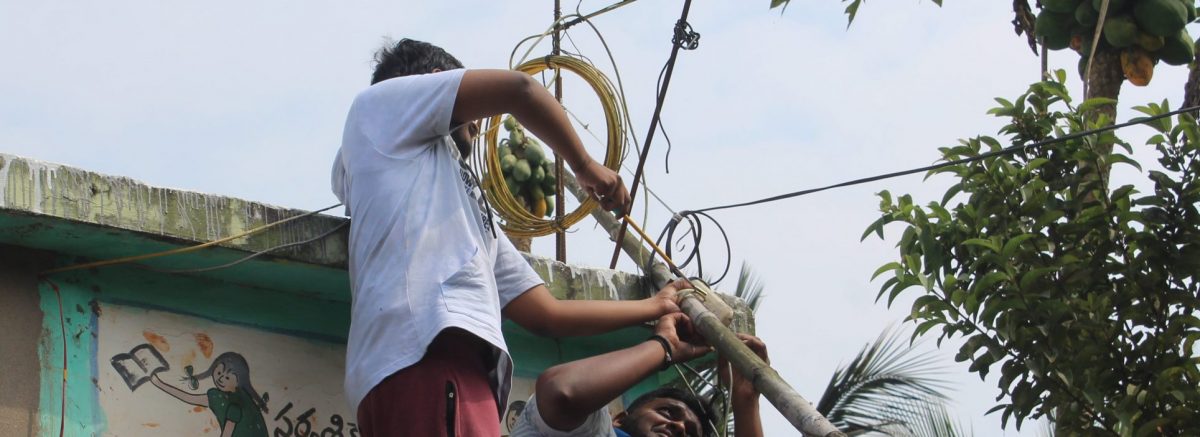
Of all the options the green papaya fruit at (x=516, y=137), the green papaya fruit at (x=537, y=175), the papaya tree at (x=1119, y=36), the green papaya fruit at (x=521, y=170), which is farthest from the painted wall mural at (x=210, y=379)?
the papaya tree at (x=1119, y=36)

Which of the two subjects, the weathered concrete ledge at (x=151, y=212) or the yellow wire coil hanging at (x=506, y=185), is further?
the yellow wire coil hanging at (x=506, y=185)

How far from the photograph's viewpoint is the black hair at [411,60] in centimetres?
427

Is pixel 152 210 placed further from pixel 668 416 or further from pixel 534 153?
pixel 534 153

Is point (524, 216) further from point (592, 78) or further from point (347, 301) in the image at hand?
point (347, 301)

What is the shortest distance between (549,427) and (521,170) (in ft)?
14.0

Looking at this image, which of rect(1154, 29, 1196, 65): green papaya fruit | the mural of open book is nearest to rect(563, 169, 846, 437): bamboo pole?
the mural of open book

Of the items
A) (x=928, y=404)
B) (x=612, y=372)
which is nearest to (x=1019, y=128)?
(x=612, y=372)

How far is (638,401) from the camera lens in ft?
15.1

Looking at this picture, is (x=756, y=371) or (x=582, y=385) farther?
(x=756, y=371)

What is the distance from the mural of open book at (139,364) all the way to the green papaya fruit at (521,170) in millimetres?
4054

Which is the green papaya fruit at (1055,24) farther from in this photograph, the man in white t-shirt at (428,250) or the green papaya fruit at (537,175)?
the man in white t-shirt at (428,250)

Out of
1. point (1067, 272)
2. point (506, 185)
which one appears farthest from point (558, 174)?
point (1067, 272)

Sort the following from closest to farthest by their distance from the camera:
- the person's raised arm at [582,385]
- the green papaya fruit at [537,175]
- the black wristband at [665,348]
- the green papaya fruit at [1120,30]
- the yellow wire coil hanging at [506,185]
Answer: the person's raised arm at [582,385] < the black wristband at [665,348] < the yellow wire coil hanging at [506,185] < the green papaya fruit at [1120,30] < the green papaya fruit at [537,175]

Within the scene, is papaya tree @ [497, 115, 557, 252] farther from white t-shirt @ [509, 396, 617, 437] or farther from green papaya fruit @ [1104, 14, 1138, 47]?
white t-shirt @ [509, 396, 617, 437]
